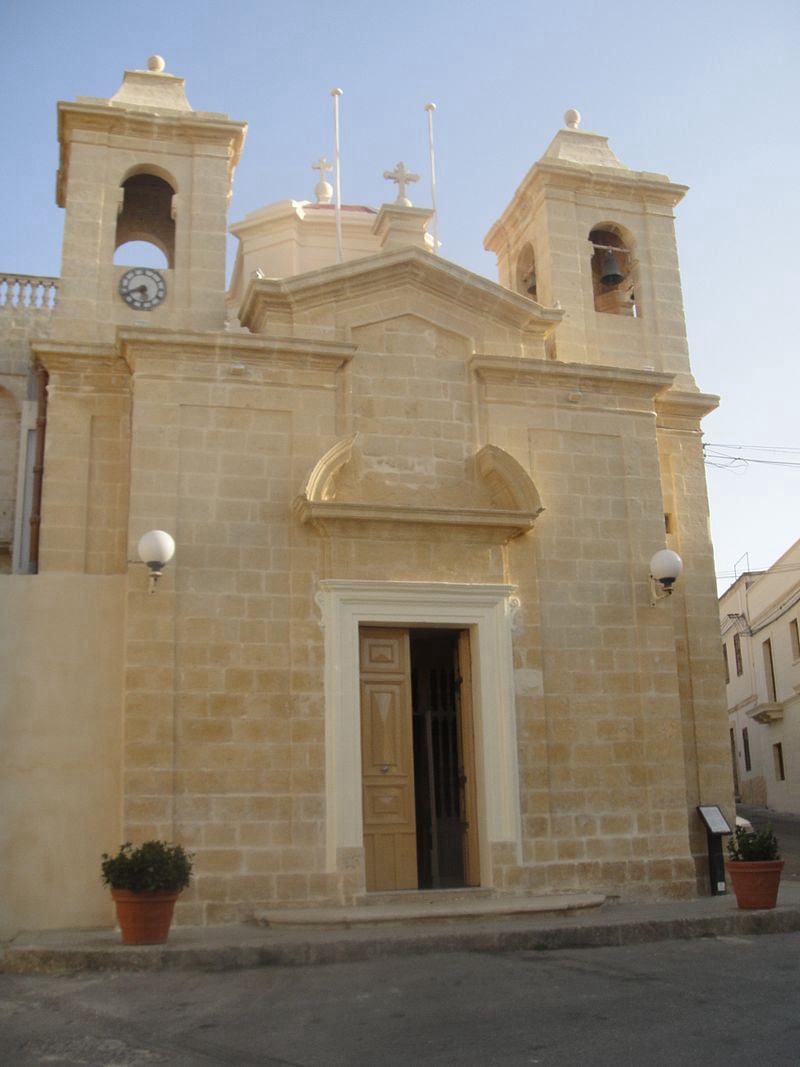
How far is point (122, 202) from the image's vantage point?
1292 centimetres

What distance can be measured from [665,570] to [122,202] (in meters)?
7.11

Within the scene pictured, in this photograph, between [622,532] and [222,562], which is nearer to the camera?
[222,562]

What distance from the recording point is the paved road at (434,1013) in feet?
20.3

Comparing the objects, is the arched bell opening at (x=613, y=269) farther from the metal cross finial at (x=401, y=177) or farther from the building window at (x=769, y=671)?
the building window at (x=769, y=671)

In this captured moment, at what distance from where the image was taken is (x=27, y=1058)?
6258 mm

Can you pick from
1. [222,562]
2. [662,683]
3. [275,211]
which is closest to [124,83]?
[275,211]

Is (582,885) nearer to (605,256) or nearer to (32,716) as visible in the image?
(32,716)

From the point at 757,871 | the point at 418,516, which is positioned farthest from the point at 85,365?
the point at 757,871

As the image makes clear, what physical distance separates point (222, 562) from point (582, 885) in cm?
464

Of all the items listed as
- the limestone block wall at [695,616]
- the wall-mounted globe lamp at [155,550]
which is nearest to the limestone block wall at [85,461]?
the wall-mounted globe lamp at [155,550]

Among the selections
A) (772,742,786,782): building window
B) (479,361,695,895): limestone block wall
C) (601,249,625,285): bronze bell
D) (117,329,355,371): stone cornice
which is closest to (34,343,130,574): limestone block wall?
(117,329,355,371): stone cornice

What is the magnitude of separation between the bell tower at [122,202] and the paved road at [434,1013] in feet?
22.8

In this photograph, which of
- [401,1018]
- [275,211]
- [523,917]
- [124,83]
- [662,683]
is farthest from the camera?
[275,211]

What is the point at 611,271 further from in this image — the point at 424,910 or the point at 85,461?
the point at 424,910
